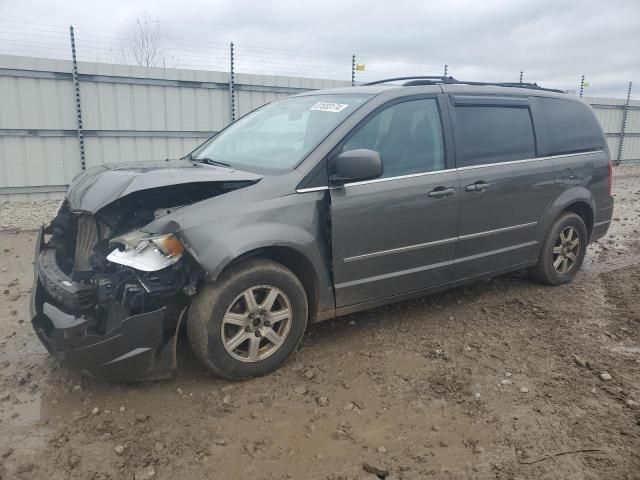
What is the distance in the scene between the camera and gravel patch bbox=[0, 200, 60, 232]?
7.63 meters

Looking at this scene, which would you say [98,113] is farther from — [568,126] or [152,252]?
[568,126]

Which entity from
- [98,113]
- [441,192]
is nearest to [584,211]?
[441,192]

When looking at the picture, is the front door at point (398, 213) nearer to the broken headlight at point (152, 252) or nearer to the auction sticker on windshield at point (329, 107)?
the auction sticker on windshield at point (329, 107)

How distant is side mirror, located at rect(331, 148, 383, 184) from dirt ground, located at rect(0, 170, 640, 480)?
4.16ft

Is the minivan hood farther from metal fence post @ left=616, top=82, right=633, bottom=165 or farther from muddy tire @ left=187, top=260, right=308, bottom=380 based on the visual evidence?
metal fence post @ left=616, top=82, right=633, bottom=165

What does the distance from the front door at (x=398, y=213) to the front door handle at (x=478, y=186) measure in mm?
134

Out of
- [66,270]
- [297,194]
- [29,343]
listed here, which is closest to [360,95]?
[297,194]

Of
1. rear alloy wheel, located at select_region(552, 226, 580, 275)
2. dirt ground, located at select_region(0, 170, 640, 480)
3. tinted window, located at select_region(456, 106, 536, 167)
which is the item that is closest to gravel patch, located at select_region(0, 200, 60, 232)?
dirt ground, located at select_region(0, 170, 640, 480)

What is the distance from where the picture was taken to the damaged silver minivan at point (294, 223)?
9.84 feet

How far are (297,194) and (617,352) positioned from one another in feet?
8.49

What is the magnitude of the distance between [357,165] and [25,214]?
6863mm

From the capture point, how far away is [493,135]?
14.7 ft

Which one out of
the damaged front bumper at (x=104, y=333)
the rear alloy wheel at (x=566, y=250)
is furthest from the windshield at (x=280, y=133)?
the rear alloy wheel at (x=566, y=250)

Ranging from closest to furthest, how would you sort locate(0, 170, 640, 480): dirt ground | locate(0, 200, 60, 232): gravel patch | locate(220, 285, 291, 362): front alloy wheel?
1. locate(0, 170, 640, 480): dirt ground
2. locate(220, 285, 291, 362): front alloy wheel
3. locate(0, 200, 60, 232): gravel patch
